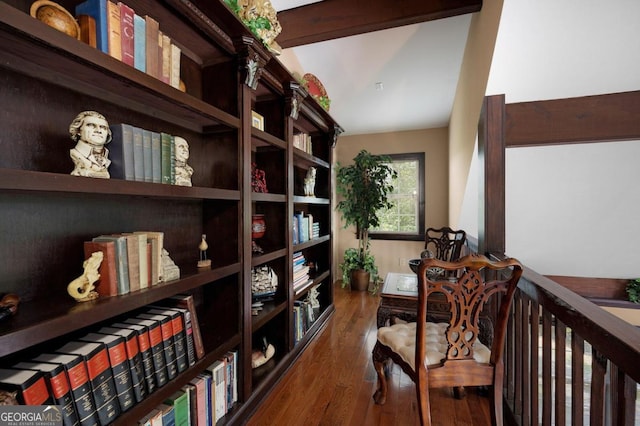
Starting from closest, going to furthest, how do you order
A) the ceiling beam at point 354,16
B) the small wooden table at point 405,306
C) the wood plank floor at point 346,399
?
1. the wood plank floor at point 346,399
2. the small wooden table at point 405,306
3. the ceiling beam at point 354,16

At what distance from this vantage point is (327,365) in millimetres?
2170

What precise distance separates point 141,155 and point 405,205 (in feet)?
13.7

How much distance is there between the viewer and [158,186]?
1073 mm

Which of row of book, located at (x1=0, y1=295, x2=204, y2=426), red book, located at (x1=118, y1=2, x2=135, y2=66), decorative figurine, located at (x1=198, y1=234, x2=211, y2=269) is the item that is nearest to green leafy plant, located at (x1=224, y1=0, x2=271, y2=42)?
red book, located at (x1=118, y1=2, x2=135, y2=66)

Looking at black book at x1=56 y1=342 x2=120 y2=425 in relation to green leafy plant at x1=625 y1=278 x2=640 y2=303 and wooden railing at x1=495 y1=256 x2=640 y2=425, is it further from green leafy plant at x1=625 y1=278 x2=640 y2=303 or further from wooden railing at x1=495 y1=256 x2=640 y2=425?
green leafy plant at x1=625 y1=278 x2=640 y2=303

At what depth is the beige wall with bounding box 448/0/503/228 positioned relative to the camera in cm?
178

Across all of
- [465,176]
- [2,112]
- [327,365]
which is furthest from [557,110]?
[2,112]

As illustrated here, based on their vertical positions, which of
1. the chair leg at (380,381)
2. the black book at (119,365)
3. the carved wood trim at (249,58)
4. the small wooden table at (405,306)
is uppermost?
the carved wood trim at (249,58)

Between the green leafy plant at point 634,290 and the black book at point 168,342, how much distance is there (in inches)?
166

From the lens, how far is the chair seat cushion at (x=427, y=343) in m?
1.38

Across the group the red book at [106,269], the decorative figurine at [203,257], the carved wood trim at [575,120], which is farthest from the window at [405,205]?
the red book at [106,269]

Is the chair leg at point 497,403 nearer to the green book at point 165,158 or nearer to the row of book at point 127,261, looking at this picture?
the row of book at point 127,261

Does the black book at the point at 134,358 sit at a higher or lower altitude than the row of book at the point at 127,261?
lower

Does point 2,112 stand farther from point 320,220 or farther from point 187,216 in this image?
point 320,220
